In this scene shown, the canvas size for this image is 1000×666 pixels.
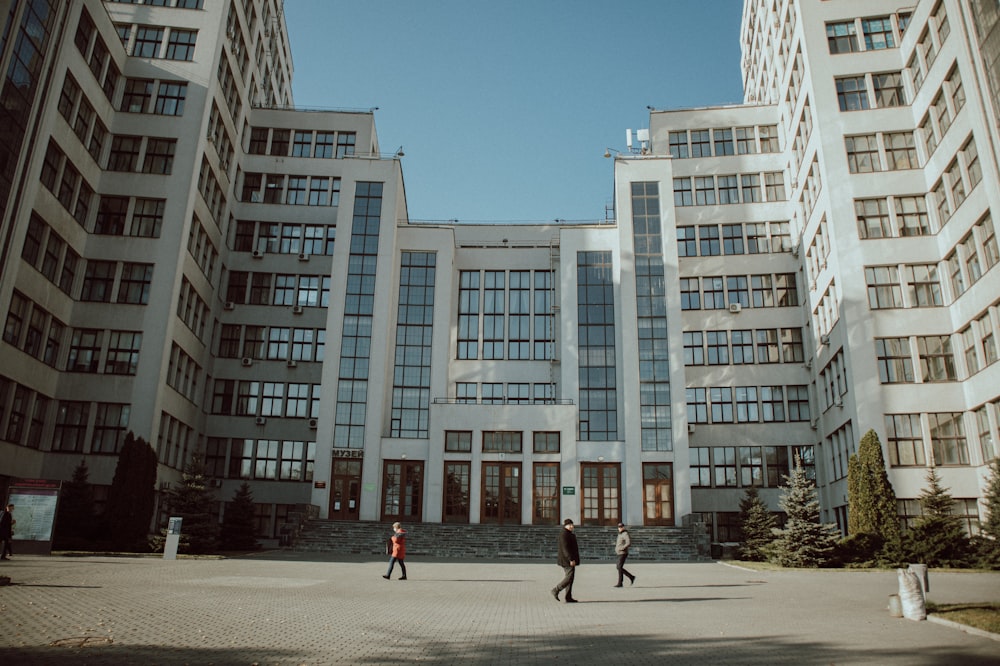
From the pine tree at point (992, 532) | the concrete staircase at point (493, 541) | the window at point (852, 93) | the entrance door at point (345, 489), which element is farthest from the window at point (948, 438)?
the entrance door at point (345, 489)

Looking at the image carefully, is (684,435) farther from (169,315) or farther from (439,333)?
(169,315)

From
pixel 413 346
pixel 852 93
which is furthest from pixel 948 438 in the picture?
pixel 413 346

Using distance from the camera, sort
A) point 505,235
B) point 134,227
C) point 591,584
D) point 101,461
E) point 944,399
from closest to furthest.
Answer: point 591,584
point 944,399
point 101,461
point 134,227
point 505,235

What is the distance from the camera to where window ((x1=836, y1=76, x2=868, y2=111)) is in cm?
3719

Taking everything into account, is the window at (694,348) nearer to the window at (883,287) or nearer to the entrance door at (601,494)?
the entrance door at (601,494)

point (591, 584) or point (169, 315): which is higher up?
point (169, 315)

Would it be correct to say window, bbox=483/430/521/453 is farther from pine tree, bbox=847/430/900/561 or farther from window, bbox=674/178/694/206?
window, bbox=674/178/694/206

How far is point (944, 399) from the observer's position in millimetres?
31719

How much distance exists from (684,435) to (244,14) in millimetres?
37571

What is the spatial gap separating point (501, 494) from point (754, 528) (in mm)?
12838

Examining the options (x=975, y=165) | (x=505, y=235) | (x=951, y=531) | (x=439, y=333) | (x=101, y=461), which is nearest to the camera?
(x=951, y=531)

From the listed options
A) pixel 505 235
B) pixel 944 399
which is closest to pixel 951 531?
pixel 944 399


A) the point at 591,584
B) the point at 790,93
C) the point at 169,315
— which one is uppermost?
the point at 790,93

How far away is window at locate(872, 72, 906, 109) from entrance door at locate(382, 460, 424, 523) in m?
30.8
